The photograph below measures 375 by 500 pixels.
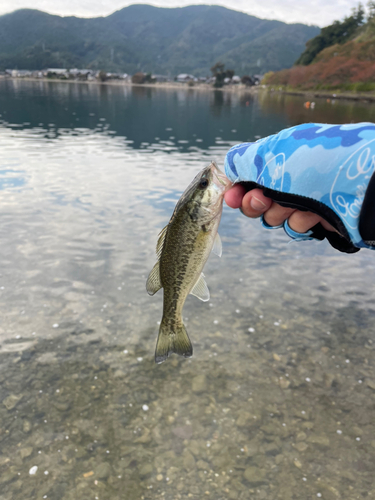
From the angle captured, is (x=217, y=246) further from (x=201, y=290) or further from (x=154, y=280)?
(x=154, y=280)

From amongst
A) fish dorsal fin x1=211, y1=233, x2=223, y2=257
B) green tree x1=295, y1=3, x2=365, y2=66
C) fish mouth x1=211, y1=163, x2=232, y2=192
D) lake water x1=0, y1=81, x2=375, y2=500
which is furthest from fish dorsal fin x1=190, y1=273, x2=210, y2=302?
green tree x1=295, y1=3, x2=365, y2=66

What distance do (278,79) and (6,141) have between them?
491 feet

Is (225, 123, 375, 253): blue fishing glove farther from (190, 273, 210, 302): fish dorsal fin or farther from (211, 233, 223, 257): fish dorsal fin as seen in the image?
(190, 273, 210, 302): fish dorsal fin

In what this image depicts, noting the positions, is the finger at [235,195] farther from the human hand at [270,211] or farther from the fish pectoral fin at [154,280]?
the fish pectoral fin at [154,280]

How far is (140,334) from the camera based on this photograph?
22.8ft

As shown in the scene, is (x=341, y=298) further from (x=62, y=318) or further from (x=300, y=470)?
(x=62, y=318)

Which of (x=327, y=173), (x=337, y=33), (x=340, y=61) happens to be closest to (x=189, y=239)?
(x=327, y=173)

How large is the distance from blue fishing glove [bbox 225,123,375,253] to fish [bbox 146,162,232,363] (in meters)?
0.43

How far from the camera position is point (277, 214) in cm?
343

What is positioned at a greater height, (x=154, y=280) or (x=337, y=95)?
(x=337, y=95)

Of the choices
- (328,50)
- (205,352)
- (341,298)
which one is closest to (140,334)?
(205,352)

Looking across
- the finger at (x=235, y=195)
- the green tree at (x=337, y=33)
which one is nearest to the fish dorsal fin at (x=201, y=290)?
the finger at (x=235, y=195)

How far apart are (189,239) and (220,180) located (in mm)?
667

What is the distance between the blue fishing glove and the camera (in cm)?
261
